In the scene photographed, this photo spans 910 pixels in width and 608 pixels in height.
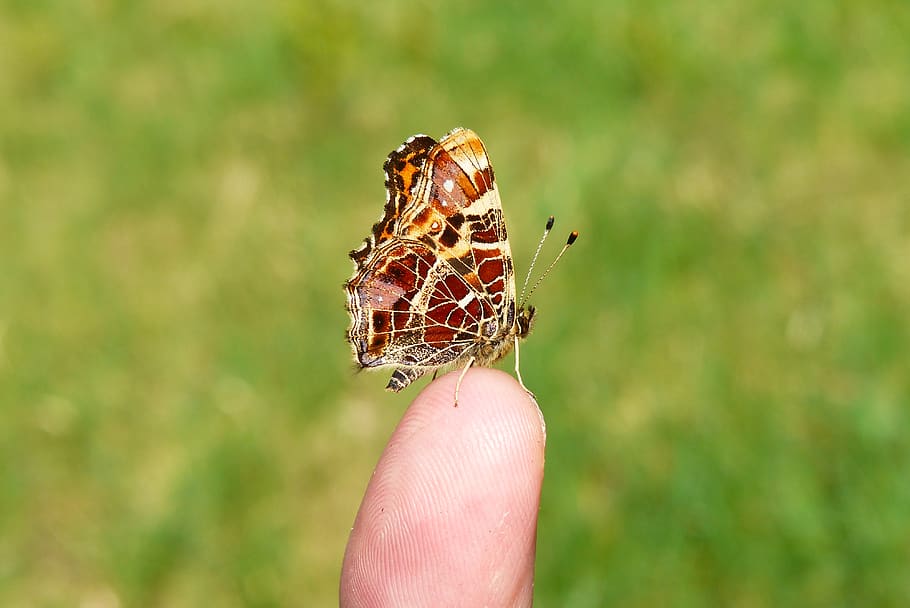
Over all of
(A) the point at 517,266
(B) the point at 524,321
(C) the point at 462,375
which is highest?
(A) the point at 517,266

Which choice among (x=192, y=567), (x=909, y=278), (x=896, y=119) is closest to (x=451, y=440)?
(x=192, y=567)

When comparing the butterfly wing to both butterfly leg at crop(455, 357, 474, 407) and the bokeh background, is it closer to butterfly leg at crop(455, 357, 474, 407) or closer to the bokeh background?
butterfly leg at crop(455, 357, 474, 407)

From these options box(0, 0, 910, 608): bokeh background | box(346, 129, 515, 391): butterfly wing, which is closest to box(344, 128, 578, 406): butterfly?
box(346, 129, 515, 391): butterfly wing

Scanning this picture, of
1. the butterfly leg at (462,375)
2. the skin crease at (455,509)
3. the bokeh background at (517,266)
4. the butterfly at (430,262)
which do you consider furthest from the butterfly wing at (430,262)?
the bokeh background at (517,266)

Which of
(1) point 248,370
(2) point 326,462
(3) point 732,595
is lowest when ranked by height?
(3) point 732,595

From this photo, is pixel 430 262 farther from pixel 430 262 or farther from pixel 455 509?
pixel 455 509

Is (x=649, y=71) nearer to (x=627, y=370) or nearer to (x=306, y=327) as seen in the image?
(x=627, y=370)

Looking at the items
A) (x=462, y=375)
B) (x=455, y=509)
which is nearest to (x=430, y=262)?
(x=462, y=375)
